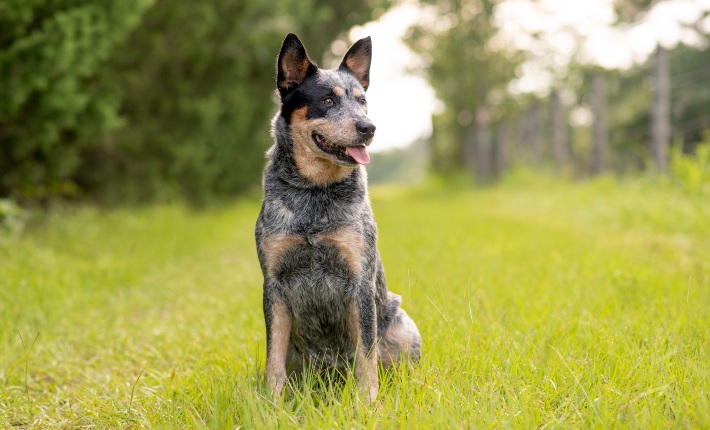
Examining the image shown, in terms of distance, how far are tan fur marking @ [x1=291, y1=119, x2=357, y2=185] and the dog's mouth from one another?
0.10ft

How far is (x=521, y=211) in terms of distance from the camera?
1355 centimetres

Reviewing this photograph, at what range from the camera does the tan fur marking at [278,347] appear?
287 centimetres

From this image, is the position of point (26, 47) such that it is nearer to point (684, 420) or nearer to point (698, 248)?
point (684, 420)

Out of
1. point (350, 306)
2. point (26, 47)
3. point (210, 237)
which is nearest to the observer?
point (350, 306)

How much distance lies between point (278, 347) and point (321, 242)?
57cm

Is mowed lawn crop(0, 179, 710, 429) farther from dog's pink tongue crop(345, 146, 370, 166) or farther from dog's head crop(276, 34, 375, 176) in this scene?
dog's head crop(276, 34, 375, 176)

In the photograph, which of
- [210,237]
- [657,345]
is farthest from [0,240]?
[657,345]

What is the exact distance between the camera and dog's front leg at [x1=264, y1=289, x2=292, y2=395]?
288 cm

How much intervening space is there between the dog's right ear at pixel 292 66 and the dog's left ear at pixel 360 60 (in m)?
0.29

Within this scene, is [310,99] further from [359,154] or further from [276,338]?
[276,338]

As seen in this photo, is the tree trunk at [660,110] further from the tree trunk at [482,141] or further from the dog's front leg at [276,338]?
the dog's front leg at [276,338]

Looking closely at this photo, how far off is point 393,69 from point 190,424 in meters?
25.4

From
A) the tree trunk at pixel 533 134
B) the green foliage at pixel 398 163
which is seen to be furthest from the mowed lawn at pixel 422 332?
the green foliage at pixel 398 163

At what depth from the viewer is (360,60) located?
349 centimetres
